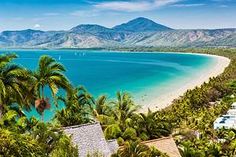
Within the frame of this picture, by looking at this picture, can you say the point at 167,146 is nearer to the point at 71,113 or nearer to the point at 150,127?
the point at 71,113

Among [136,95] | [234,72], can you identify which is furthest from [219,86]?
[234,72]

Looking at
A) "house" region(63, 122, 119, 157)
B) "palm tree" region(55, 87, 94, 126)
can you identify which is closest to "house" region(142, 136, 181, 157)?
"house" region(63, 122, 119, 157)

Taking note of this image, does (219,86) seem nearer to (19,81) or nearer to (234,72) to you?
(234,72)

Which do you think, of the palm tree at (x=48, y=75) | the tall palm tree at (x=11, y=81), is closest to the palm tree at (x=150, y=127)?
the palm tree at (x=48, y=75)

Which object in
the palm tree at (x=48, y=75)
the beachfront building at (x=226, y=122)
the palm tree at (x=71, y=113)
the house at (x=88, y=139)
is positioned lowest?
the beachfront building at (x=226, y=122)

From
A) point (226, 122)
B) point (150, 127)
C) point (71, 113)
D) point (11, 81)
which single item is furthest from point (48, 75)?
point (226, 122)

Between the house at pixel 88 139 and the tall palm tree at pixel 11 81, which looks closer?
the tall palm tree at pixel 11 81

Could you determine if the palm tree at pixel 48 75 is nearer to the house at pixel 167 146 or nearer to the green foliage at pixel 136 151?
the green foliage at pixel 136 151
